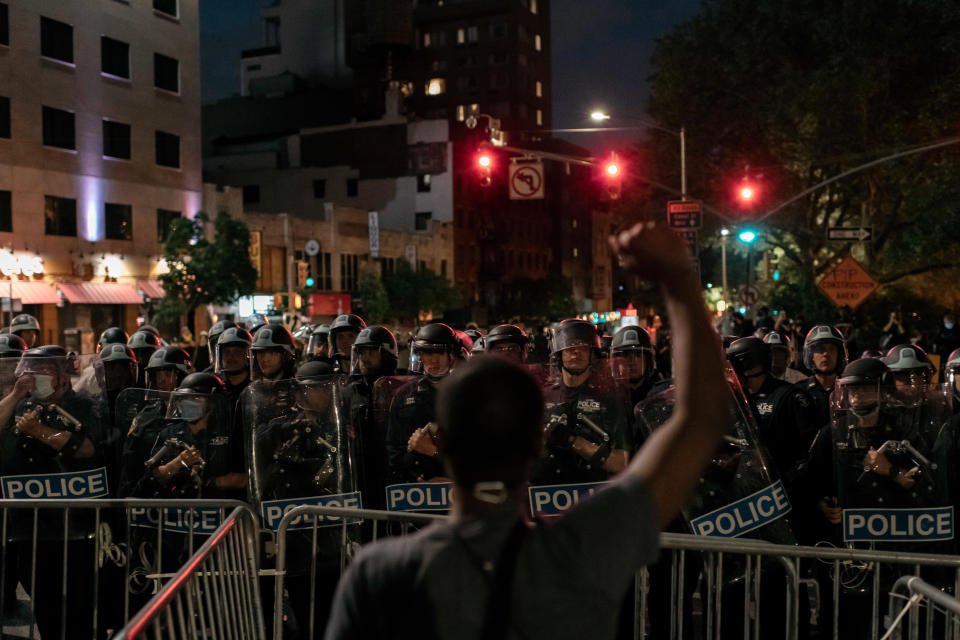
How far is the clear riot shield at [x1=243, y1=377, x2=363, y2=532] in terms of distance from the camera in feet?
18.8

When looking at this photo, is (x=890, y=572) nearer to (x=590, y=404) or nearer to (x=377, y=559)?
(x=590, y=404)

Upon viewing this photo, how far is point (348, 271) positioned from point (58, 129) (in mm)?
23100

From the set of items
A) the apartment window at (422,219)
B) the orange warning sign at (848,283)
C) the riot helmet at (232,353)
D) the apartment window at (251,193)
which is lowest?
the riot helmet at (232,353)

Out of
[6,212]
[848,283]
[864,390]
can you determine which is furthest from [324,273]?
[864,390]

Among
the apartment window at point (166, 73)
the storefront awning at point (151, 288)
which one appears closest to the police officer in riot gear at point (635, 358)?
the storefront awning at point (151, 288)

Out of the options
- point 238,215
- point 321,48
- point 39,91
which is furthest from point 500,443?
point 321,48

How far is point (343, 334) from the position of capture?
9.56 m

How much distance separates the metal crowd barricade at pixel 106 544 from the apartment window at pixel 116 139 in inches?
1440

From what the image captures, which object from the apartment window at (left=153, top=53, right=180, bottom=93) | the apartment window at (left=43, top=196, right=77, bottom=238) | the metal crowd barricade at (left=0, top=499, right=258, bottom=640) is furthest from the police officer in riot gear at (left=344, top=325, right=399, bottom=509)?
the apartment window at (left=153, top=53, right=180, bottom=93)

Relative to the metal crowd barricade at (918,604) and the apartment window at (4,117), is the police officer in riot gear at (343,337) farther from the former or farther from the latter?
the apartment window at (4,117)

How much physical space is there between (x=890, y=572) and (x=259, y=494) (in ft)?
11.3

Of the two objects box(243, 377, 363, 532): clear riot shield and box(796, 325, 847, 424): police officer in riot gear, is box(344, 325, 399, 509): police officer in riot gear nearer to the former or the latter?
box(243, 377, 363, 532): clear riot shield

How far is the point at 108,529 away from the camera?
6.11 metres

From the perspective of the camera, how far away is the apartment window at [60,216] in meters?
37.1
